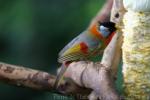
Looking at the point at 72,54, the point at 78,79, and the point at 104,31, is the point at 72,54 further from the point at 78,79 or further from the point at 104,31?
the point at 78,79

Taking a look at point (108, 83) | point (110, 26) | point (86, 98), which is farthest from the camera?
point (110, 26)

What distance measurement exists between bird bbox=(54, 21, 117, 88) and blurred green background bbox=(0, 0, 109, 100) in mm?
906

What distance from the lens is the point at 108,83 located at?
236 centimetres

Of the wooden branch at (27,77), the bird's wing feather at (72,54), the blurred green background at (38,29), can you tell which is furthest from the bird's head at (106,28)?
the blurred green background at (38,29)

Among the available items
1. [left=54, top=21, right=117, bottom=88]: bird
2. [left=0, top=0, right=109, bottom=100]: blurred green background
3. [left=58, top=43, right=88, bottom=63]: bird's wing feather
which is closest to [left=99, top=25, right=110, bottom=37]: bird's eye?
[left=54, top=21, right=117, bottom=88]: bird

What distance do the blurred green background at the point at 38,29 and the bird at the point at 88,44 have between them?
91cm

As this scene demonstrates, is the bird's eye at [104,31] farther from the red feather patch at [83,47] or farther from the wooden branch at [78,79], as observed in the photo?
the wooden branch at [78,79]

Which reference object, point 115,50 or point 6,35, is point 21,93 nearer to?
point 6,35

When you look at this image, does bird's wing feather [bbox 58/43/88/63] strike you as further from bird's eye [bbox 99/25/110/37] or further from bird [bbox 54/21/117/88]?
bird's eye [bbox 99/25/110/37]

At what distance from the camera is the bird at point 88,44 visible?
2.85 m

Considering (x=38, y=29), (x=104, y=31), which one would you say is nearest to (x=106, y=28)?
(x=104, y=31)

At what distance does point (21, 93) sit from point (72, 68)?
175cm

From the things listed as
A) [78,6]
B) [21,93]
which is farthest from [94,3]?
[21,93]

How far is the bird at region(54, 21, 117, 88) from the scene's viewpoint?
2854 mm
